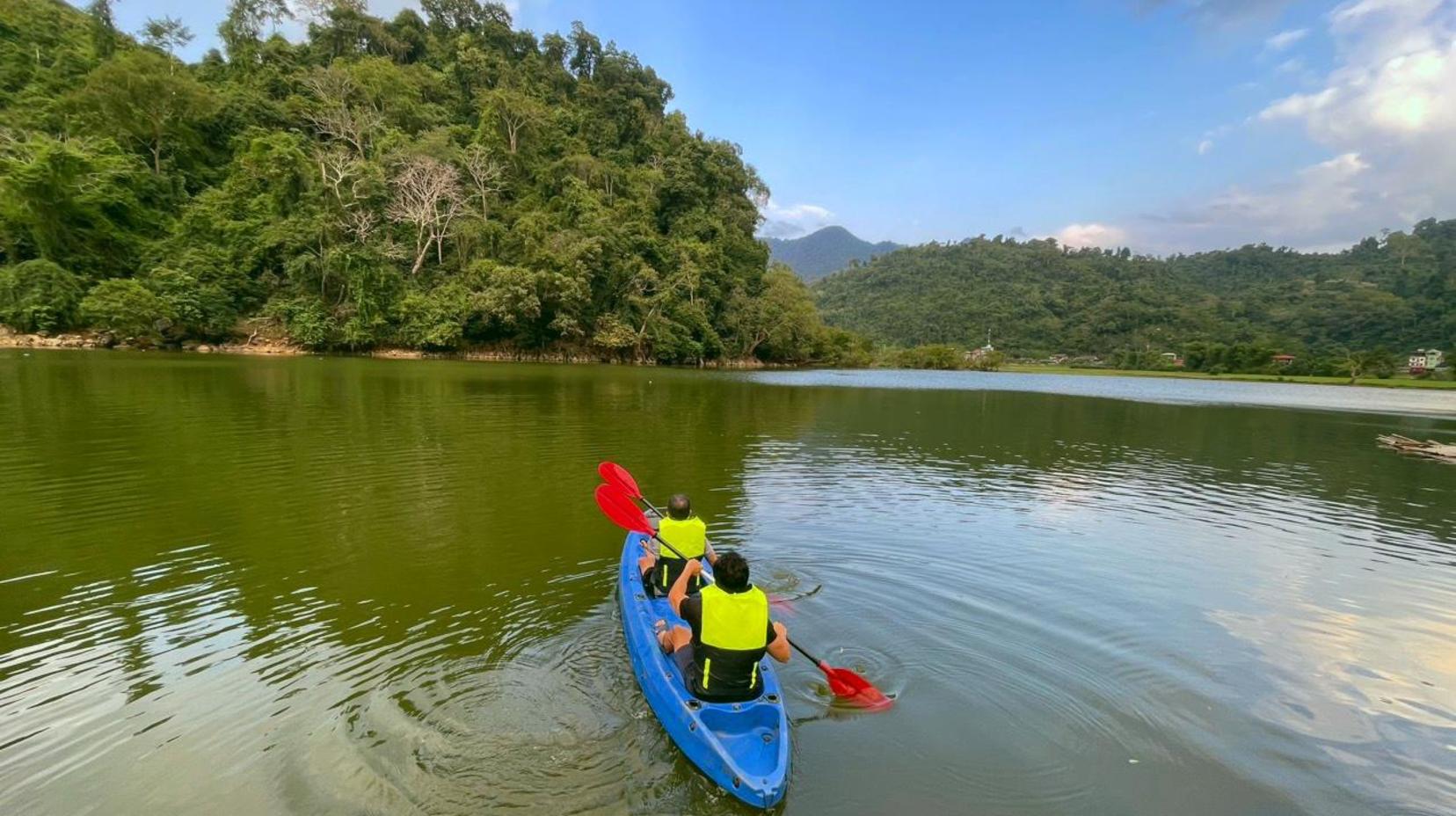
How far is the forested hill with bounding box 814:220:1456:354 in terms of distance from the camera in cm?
8831

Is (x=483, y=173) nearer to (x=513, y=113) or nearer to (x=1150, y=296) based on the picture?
(x=513, y=113)

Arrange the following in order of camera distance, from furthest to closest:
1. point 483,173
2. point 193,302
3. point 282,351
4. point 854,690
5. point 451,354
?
point 483,173
point 451,354
point 282,351
point 193,302
point 854,690

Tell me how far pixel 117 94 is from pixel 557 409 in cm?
5074

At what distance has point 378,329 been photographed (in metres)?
48.4

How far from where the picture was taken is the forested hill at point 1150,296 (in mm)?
88312

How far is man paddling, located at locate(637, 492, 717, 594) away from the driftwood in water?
2583cm

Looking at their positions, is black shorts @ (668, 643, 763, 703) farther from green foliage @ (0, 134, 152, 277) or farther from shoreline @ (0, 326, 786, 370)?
green foliage @ (0, 134, 152, 277)

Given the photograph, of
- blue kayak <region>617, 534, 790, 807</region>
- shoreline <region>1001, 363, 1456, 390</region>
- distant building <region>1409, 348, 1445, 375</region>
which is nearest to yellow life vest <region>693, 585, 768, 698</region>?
blue kayak <region>617, 534, 790, 807</region>

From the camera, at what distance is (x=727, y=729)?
14.4 feet

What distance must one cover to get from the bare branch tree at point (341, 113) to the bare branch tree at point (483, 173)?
8.48 meters

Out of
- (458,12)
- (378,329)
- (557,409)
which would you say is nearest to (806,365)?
(378,329)

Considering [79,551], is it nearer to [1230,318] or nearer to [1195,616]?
[1195,616]

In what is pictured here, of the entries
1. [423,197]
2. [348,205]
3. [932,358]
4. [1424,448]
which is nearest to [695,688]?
[1424,448]

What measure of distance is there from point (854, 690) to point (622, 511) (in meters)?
3.67
